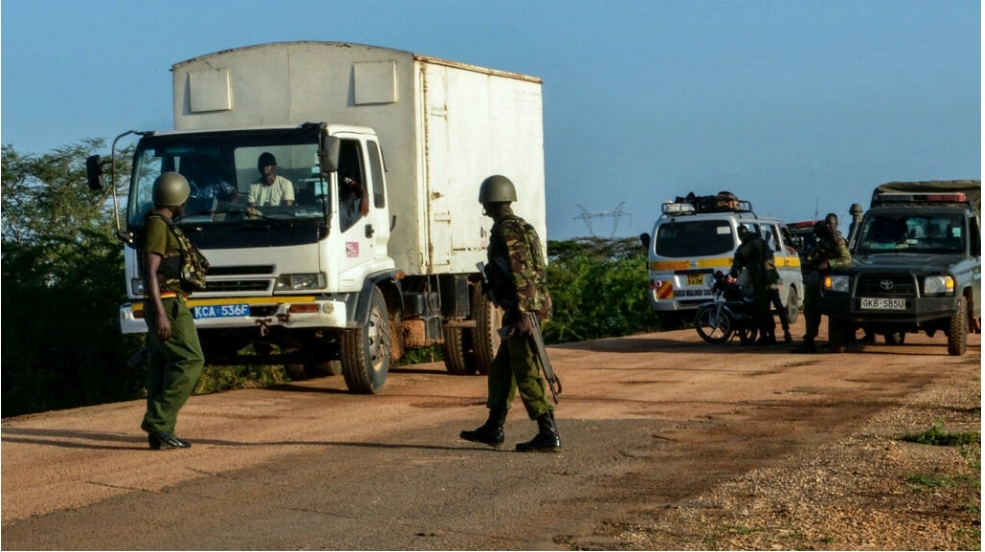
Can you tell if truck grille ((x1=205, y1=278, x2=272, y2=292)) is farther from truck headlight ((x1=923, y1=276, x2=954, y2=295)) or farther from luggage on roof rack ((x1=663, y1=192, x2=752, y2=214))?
luggage on roof rack ((x1=663, y1=192, x2=752, y2=214))

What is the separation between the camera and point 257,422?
12.0m

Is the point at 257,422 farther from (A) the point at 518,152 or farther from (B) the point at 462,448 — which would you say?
(A) the point at 518,152

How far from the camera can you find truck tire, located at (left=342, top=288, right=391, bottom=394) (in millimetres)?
13609

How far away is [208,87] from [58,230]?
15.8 m

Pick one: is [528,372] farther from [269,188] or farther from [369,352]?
[369,352]

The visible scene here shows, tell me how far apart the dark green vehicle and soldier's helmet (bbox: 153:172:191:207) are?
10639 millimetres

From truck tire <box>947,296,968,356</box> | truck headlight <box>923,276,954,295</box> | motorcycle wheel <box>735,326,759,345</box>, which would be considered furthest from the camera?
motorcycle wheel <box>735,326,759,345</box>

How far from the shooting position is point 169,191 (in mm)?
9797

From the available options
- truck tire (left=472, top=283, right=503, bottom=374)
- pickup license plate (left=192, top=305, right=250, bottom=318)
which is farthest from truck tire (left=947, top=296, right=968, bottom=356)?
pickup license plate (left=192, top=305, right=250, bottom=318)

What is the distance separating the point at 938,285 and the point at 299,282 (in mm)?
8741

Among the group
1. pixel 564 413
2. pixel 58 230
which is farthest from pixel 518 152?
pixel 58 230

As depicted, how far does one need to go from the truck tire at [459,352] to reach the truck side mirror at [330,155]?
12.7ft

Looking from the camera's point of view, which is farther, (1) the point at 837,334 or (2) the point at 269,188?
(1) the point at 837,334

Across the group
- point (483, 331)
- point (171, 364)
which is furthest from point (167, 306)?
point (483, 331)
